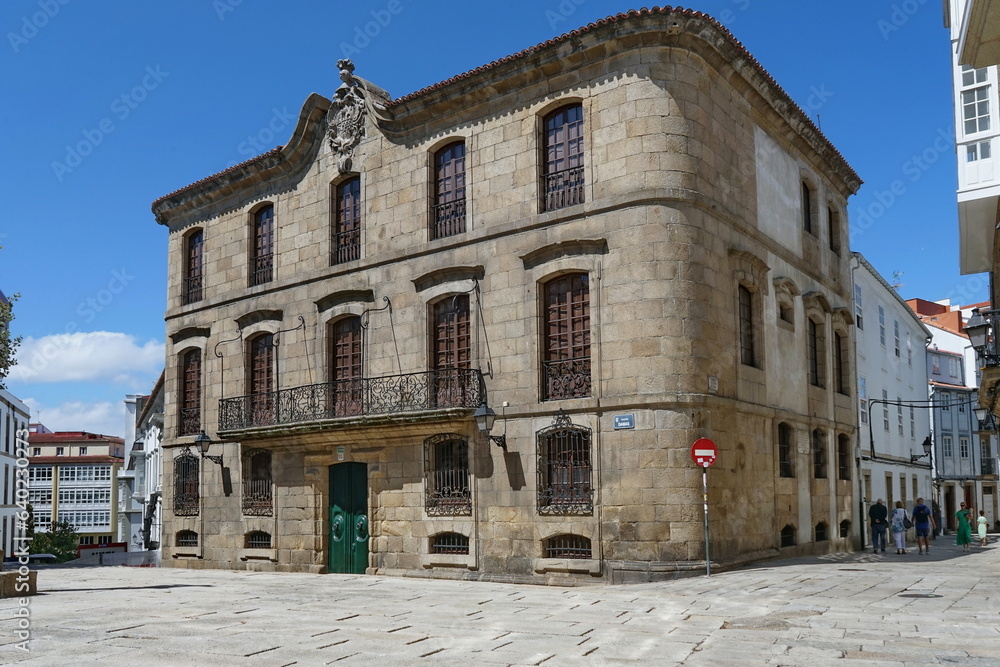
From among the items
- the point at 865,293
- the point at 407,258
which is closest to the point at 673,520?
the point at 407,258

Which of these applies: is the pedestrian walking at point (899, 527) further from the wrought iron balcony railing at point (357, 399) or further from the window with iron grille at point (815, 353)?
the wrought iron balcony railing at point (357, 399)

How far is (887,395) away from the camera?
33.9m

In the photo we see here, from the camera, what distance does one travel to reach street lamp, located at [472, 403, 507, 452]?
18.6 meters

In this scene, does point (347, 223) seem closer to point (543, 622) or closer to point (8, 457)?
point (543, 622)

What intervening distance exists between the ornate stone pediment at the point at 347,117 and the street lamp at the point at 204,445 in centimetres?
755

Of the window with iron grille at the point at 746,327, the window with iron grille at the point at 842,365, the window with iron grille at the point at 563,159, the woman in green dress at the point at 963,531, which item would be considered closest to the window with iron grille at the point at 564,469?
the window with iron grille at the point at 746,327

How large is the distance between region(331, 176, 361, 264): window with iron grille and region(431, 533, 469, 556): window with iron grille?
675cm

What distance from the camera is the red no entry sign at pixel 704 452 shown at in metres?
16.5

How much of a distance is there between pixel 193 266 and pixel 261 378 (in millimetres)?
4956

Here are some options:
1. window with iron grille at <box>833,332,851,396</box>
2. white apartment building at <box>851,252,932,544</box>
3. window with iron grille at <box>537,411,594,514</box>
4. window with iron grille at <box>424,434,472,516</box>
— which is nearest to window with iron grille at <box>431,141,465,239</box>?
window with iron grille at <box>424,434,472,516</box>

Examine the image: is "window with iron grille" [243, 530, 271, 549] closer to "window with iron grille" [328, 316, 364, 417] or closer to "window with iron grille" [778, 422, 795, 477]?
"window with iron grille" [328, 316, 364, 417]

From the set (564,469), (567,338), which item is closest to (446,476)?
(564,469)

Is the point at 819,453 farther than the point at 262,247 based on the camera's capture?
No

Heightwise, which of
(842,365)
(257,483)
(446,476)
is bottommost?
(257,483)
